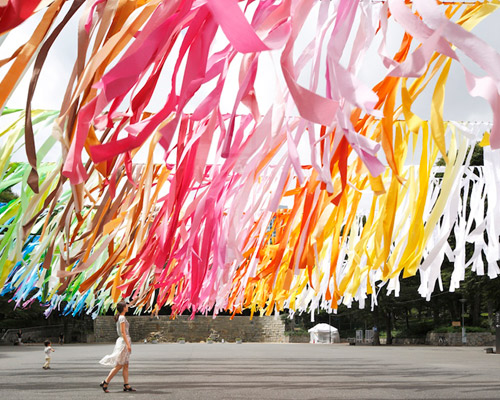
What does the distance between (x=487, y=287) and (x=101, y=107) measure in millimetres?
27787

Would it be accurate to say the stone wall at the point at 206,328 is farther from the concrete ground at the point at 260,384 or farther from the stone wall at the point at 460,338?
the concrete ground at the point at 260,384

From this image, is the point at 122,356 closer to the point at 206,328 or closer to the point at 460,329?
Answer: the point at 460,329

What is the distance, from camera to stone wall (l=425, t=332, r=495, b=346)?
36.6 metres

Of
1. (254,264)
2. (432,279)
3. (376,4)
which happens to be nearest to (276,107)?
(376,4)

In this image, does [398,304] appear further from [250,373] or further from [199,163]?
[199,163]

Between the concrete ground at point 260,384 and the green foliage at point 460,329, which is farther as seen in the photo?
the green foliage at point 460,329

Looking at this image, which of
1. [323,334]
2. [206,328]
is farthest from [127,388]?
[206,328]

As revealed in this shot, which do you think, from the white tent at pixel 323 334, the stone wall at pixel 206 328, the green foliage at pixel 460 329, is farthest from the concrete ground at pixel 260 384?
the stone wall at pixel 206 328

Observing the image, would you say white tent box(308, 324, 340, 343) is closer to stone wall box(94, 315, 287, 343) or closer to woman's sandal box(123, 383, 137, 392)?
stone wall box(94, 315, 287, 343)

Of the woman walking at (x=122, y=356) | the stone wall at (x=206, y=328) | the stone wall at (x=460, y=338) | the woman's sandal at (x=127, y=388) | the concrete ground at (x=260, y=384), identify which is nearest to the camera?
the concrete ground at (x=260, y=384)

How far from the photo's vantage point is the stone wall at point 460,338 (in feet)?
120

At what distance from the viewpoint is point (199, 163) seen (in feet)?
5.15

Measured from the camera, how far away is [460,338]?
3825 cm

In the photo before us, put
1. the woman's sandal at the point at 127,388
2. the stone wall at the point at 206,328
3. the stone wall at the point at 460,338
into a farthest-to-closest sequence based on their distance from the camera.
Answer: the stone wall at the point at 206,328, the stone wall at the point at 460,338, the woman's sandal at the point at 127,388
